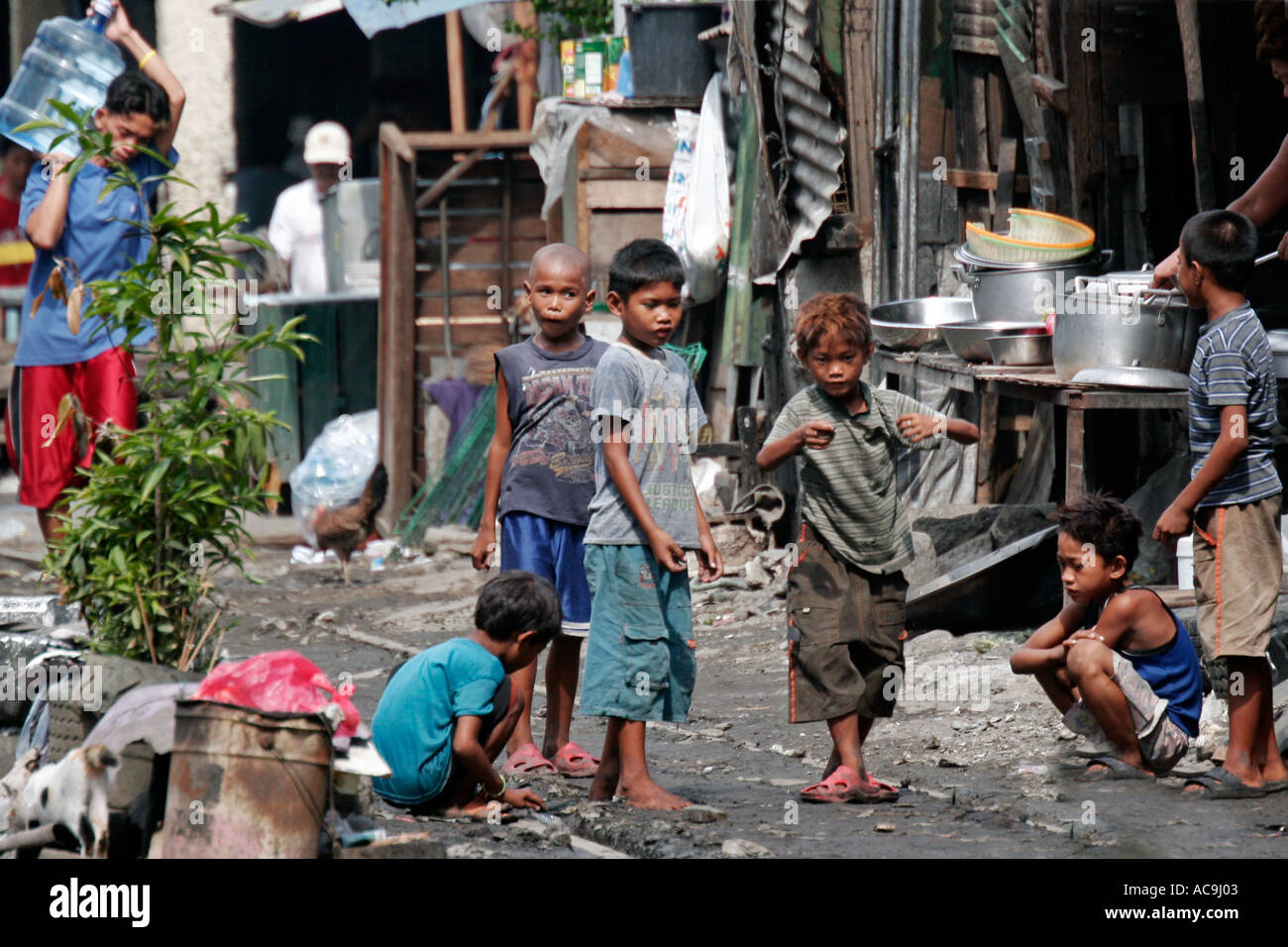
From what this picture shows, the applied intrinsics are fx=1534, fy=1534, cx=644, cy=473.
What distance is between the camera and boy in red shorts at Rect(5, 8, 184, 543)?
18.1 ft

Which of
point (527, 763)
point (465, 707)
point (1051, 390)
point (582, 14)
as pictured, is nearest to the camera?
point (465, 707)

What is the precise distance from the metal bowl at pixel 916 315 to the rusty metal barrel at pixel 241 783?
4.38 m

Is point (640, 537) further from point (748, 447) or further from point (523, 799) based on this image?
point (748, 447)

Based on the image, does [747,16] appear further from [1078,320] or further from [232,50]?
[232,50]

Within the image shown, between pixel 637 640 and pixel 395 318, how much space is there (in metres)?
8.11

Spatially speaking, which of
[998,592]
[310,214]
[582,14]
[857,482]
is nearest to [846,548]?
[857,482]

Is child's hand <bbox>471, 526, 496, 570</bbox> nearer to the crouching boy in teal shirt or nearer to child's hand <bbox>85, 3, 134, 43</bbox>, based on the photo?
the crouching boy in teal shirt

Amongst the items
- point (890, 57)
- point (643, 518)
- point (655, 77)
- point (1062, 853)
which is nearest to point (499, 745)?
point (643, 518)

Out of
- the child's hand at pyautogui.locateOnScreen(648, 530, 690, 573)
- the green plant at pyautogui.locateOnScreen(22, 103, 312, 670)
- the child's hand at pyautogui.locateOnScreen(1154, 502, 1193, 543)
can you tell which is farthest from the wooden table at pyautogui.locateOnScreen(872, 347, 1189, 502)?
the green plant at pyautogui.locateOnScreen(22, 103, 312, 670)

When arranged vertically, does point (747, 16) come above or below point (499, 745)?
above

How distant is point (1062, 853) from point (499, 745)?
1451 millimetres

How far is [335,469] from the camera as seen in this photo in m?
11.9

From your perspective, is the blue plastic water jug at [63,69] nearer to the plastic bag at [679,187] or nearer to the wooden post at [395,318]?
the wooden post at [395,318]

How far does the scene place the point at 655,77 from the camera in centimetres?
1066
